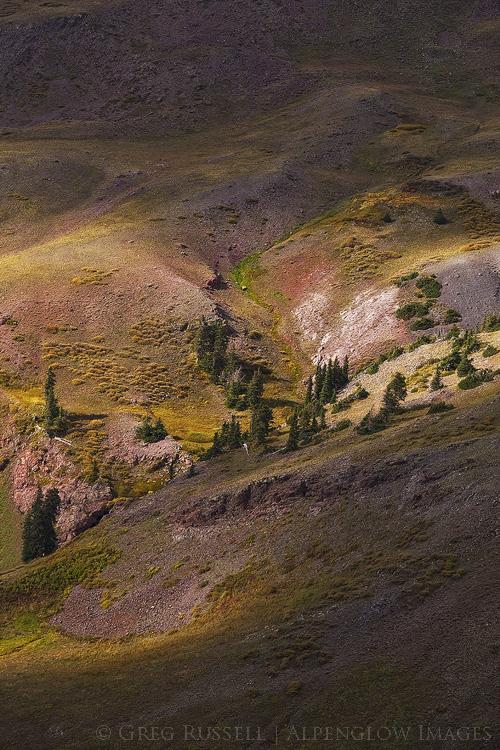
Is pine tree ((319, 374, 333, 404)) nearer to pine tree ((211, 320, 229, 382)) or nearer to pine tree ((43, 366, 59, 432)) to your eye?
pine tree ((211, 320, 229, 382))

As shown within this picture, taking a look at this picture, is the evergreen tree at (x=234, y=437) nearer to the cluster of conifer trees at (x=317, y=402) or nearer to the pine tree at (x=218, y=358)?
the cluster of conifer trees at (x=317, y=402)

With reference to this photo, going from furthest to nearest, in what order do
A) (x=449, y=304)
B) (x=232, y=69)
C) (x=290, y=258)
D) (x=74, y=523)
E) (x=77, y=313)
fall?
(x=232, y=69) < (x=290, y=258) < (x=77, y=313) < (x=449, y=304) < (x=74, y=523)

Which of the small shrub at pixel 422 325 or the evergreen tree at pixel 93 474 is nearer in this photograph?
the evergreen tree at pixel 93 474

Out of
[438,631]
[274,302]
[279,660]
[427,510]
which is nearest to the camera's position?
[438,631]

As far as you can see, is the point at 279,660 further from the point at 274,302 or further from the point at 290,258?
the point at 290,258

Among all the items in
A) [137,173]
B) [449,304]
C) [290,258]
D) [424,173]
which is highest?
[137,173]

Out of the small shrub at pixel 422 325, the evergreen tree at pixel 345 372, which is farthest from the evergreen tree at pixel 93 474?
the small shrub at pixel 422 325

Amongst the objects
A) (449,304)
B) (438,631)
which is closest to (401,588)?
(438,631)

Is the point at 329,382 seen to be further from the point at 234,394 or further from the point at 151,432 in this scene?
the point at 151,432

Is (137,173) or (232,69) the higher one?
(232,69)
